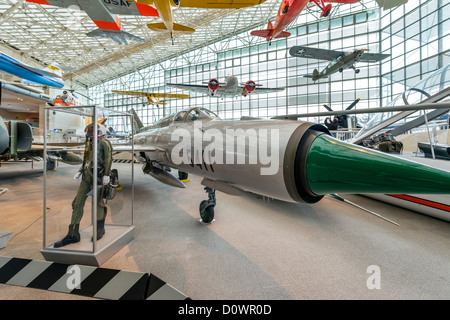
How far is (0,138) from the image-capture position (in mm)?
2916

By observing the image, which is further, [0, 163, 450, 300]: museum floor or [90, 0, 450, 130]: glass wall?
[90, 0, 450, 130]: glass wall

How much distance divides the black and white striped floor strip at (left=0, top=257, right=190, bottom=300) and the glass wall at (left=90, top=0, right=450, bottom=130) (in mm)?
19853

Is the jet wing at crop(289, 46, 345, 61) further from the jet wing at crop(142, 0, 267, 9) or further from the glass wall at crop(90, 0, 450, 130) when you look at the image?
the jet wing at crop(142, 0, 267, 9)

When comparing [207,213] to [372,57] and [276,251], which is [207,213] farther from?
[372,57]

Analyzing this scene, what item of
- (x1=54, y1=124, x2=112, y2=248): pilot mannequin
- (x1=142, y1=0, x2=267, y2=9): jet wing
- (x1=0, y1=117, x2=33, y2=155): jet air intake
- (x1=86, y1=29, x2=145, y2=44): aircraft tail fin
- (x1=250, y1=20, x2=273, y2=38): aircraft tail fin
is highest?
(x1=250, y1=20, x2=273, y2=38): aircraft tail fin

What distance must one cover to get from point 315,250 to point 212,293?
1.72m

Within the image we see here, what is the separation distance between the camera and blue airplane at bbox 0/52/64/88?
10336mm

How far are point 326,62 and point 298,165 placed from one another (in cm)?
2459

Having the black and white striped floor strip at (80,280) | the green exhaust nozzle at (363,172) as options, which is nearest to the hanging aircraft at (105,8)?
the black and white striped floor strip at (80,280)

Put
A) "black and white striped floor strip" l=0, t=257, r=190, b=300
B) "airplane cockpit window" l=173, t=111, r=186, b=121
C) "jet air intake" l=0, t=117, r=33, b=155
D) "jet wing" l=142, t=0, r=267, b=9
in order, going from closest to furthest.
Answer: "black and white striped floor strip" l=0, t=257, r=190, b=300
"airplane cockpit window" l=173, t=111, r=186, b=121
"jet air intake" l=0, t=117, r=33, b=155
"jet wing" l=142, t=0, r=267, b=9

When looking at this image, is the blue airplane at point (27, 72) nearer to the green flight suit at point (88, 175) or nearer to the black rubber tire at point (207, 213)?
the green flight suit at point (88, 175)

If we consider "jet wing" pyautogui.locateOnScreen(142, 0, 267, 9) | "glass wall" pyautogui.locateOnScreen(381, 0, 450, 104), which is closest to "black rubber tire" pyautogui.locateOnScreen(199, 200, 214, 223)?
"jet wing" pyautogui.locateOnScreen(142, 0, 267, 9)

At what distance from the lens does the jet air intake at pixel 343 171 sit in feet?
3.83
